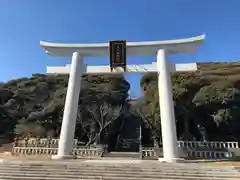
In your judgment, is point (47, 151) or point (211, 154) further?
point (47, 151)

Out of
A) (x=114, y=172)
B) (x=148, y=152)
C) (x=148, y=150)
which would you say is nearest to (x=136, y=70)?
(x=148, y=150)

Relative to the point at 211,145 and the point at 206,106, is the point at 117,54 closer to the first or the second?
the point at 211,145

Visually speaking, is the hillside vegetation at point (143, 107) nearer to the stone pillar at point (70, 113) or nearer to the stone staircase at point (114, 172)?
the stone pillar at point (70, 113)

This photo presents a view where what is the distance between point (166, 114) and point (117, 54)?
4338 millimetres

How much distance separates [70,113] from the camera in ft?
35.4

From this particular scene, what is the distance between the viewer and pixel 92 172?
679 centimetres

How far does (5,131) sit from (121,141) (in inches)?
592

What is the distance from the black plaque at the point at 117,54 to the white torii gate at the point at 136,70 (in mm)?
276

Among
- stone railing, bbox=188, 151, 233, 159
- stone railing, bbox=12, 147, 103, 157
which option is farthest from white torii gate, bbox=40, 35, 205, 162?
stone railing, bbox=188, 151, 233, 159

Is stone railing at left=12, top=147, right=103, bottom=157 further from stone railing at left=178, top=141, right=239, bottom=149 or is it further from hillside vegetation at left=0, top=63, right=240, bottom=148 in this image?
stone railing at left=178, top=141, right=239, bottom=149

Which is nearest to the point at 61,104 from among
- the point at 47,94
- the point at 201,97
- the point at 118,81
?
the point at 47,94

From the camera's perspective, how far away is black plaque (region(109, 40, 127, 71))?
11586 mm

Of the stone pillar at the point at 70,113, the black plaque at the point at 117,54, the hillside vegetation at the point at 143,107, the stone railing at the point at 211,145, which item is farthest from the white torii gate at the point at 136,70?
the hillside vegetation at the point at 143,107

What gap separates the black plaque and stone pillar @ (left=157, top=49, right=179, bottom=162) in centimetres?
198
